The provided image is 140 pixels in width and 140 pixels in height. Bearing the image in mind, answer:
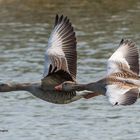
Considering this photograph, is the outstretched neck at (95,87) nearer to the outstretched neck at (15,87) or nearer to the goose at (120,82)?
the goose at (120,82)

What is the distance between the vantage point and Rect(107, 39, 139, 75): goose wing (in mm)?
14656

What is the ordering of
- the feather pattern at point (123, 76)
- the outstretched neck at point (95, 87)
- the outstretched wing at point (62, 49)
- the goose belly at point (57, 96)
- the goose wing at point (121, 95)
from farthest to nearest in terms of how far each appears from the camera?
the outstretched wing at point (62, 49), the goose belly at point (57, 96), the outstretched neck at point (95, 87), the feather pattern at point (123, 76), the goose wing at point (121, 95)

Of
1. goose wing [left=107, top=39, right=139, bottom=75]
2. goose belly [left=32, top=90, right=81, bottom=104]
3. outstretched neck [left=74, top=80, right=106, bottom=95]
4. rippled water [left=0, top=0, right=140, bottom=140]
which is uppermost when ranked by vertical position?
goose wing [left=107, top=39, right=139, bottom=75]

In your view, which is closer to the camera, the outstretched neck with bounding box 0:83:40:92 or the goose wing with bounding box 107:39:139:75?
the outstretched neck with bounding box 0:83:40:92

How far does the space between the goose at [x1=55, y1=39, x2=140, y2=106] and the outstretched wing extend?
1.36 feet

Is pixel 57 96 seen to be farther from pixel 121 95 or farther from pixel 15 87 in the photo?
pixel 121 95

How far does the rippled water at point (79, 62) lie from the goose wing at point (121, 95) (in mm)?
4843

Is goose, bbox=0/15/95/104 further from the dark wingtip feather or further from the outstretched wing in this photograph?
the dark wingtip feather

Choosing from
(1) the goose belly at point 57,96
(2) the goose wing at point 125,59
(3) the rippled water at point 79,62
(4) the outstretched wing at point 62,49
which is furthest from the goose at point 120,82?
(3) the rippled water at point 79,62

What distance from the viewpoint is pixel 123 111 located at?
20219 mm

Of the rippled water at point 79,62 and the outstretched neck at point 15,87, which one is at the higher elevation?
the outstretched neck at point 15,87

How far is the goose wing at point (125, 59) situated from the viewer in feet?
48.1

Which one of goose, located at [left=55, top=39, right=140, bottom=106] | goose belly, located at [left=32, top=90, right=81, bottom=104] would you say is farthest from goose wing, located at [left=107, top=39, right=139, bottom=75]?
goose belly, located at [left=32, top=90, right=81, bottom=104]

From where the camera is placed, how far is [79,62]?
24.5 meters
